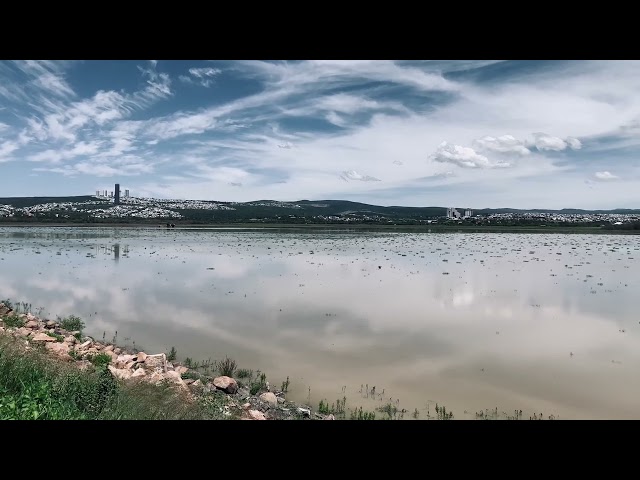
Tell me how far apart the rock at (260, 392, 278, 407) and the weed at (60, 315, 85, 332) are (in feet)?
24.9

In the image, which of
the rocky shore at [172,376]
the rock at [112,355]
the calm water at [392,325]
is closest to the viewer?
the rocky shore at [172,376]

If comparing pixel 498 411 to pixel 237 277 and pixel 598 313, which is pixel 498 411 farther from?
pixel 237 277

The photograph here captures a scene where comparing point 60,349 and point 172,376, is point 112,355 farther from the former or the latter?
point 172,376

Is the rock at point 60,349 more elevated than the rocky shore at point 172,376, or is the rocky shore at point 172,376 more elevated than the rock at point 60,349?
the rock at point 60,349

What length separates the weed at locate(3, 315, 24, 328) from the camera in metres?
11.6

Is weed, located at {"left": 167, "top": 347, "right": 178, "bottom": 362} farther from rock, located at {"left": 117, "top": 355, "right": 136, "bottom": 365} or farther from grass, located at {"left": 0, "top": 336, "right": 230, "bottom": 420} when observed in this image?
grass, located at {"left": 0, "top": 336, "right": 230, "bottom": 420}

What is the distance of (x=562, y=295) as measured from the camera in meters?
18.4

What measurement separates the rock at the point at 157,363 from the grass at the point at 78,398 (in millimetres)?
1443

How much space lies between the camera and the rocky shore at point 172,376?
7.52 meters

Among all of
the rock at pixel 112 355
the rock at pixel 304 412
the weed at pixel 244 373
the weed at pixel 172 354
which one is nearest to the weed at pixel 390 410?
the rock at pixel 304 412

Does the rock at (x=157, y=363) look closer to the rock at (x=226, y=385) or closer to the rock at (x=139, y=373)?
the rock at (x=139, y=373)

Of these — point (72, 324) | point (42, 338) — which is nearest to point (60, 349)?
point (42, 338)

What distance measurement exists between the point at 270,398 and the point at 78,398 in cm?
354
